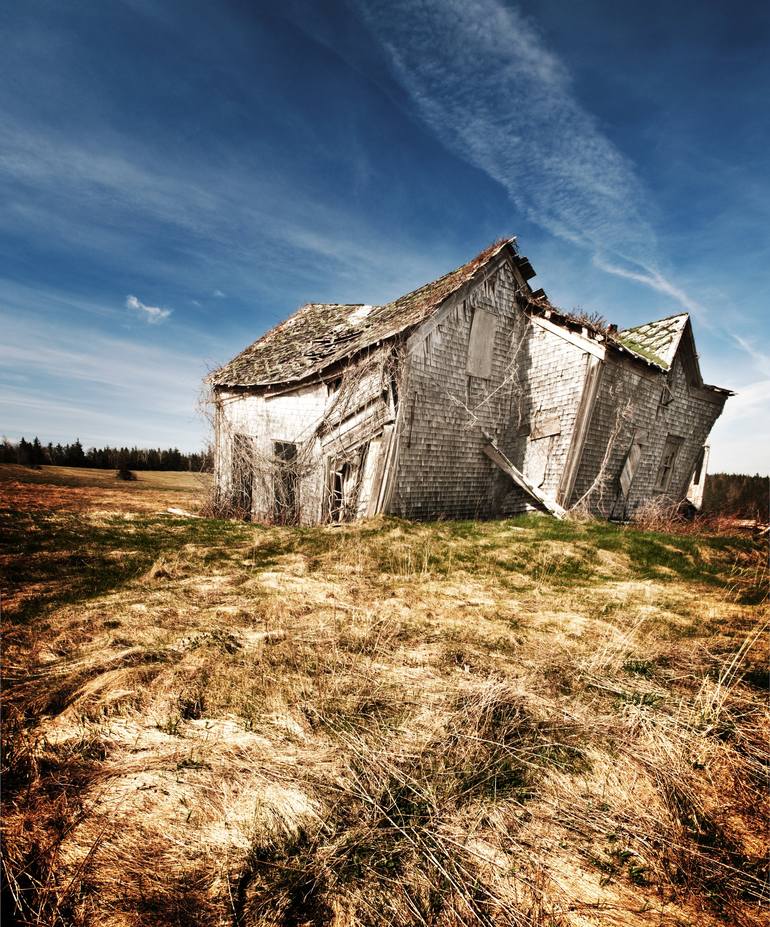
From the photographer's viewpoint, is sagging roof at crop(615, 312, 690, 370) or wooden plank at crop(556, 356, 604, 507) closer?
wooden plank at crop(556, 356, 604, 507)

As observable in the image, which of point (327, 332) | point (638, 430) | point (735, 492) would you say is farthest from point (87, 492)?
point (735, 492)

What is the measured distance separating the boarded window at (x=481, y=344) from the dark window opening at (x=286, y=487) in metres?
5.30

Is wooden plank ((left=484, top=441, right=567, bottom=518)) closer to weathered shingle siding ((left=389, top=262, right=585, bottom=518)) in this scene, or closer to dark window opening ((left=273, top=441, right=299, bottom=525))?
weathered shingle siding ((left=389, top=262, right=585, bottom=518))

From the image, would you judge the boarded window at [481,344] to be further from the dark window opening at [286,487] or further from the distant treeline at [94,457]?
the distant treeline at [94,457]

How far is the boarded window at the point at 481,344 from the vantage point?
11.5 meters

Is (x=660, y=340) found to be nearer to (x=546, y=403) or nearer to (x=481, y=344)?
(x=546, y=403)

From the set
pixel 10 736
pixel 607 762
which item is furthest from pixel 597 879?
pixel 10 736

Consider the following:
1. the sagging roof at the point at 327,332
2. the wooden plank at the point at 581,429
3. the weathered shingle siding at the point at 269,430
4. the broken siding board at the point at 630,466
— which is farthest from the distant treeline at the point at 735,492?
the weathered shingle siding at the point at 269,430

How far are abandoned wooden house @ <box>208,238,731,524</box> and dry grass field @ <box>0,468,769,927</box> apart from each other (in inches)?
208

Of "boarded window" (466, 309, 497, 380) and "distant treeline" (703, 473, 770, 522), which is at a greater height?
"boarded window" (466, 309, 497, 380)

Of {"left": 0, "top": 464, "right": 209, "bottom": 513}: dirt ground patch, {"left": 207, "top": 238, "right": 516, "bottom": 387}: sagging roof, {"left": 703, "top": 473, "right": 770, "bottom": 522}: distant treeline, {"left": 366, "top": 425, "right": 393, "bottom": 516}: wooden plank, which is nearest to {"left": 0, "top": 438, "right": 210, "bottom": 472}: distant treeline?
{"left": 0, "top": 464, "right": 209, "bottom": 513}: dirt ground patch

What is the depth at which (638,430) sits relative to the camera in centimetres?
1355

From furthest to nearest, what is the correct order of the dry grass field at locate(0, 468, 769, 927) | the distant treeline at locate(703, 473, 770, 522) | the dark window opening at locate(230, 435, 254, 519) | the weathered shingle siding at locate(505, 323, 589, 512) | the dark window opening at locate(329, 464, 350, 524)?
the distant treeline at locate(703, 473, 770, 522)
the dark window opening at locate(230, 435, 254, 519)
the weathered shingle siding at locate(505, 323, 589, 512)
the dark window opening at locate(329, 464, 350, 524)
the dry grass field at locate(0, 468, 769, 927)

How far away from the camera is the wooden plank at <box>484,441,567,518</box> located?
12109 millimetres
